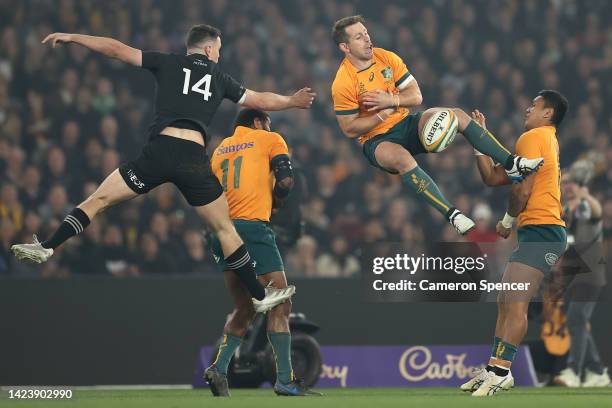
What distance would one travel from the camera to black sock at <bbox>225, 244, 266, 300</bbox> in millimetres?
9125

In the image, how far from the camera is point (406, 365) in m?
12.5

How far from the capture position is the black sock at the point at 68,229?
895 cm

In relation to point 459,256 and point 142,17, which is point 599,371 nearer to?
point 459,256

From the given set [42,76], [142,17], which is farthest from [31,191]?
[142,17]

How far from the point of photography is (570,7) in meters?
18.8

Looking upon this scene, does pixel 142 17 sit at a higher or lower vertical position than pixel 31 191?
higher

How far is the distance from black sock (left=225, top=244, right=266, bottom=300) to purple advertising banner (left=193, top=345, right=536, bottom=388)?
3198 millimetres

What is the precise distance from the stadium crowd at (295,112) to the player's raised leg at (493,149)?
13.6ft

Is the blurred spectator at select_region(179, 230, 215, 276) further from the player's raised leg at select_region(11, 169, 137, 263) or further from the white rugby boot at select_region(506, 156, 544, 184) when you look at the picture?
the white rugby boot at select_region(506, 156, 544, 184)

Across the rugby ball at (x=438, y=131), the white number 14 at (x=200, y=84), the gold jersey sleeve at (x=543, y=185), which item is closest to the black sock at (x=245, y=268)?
the white number 14 at (x=200, y=84)

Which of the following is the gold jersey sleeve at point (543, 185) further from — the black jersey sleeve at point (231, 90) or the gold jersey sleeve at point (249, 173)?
the black jersey sleeve at point (231, 90)

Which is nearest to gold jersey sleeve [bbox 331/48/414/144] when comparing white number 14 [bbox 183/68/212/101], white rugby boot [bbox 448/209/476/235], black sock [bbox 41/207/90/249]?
white rugby boot [bbox 448/209/476/235]

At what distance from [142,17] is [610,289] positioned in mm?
7776

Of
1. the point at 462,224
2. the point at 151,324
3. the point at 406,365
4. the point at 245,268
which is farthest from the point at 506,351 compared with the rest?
the point at 151,324
